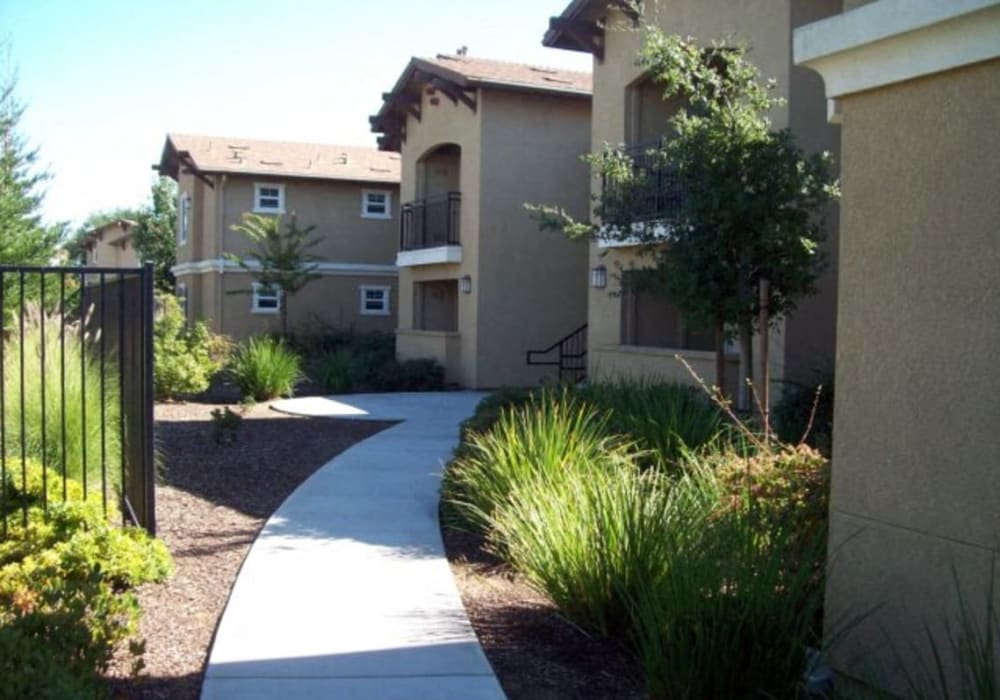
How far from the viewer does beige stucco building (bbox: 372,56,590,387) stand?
2327 centimetres

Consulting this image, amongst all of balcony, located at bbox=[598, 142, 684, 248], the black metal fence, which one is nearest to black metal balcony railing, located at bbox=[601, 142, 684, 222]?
balcony, located at bbox=[598, 142, 684, 248]

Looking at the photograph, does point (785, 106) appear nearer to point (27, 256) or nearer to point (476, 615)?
point (476, 615)

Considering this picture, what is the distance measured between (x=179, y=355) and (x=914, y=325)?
18.3 metres

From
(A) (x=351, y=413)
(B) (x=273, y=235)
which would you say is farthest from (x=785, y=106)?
(B) (x=273, y=235)

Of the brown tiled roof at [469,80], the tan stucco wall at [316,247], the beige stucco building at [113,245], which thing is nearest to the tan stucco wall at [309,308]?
the tan stucco wall at [316,247]

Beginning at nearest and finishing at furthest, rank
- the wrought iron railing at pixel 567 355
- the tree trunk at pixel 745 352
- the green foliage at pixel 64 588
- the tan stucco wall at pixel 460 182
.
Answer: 1. the green foliage at pixel 64 588
2. the tree trunk at pixel 745 352
3. the wrought iron railing at pixel 567 355
4. the tan stucco wall at pixel 460 182

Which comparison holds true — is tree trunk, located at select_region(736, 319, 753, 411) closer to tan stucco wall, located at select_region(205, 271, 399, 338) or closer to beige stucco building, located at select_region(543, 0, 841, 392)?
beige stucco building, located at select_region(543, 0, 841, 392)

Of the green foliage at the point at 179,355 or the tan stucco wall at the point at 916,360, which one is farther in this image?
the green foliage at the point at 179,355

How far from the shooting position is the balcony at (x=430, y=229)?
24.6 meters

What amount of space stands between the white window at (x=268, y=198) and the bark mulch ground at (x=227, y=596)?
69.4 feet

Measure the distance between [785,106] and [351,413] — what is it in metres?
8.18

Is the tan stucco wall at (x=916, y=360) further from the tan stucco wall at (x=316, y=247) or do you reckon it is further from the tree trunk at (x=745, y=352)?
the tan stucco wall at (x=316, y=247)

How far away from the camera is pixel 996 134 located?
4.62m

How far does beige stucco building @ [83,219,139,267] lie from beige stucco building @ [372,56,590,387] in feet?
96.2
